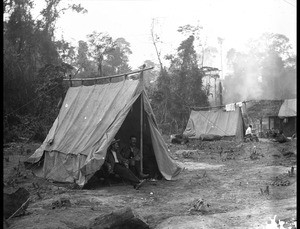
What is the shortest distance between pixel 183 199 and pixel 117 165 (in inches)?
72.6

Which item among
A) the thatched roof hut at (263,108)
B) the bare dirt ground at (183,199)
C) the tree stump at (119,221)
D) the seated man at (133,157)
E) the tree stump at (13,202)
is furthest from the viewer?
the thatched roof hut at (263,108)

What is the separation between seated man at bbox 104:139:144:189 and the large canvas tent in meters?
0.33

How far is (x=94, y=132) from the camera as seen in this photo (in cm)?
752

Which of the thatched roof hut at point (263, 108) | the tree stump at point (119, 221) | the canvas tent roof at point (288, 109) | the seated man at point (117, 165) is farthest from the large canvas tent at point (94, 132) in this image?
the thatched roof hut at point (263, 108)

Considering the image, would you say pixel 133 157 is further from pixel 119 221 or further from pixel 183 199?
pixel 119 221

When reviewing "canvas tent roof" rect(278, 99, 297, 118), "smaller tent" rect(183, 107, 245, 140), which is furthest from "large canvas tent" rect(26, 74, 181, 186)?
"canvas tent roof" rect(278, 99, 297, 118)

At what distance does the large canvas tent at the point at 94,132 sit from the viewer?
719cm

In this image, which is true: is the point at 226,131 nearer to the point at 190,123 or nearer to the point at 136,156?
the point at 190,123

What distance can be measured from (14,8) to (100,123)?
18435mm

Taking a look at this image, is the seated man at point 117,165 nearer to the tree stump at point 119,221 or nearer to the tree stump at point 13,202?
the tree stump at point 13,202

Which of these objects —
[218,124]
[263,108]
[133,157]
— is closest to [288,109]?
[218,124]

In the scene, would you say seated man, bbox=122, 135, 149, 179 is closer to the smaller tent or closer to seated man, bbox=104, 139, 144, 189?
seated man, bbox=104, 139, 144, 189

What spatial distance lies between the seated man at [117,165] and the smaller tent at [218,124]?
1307cm

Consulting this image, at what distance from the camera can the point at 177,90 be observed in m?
28.8
